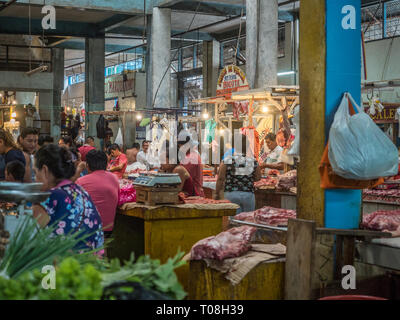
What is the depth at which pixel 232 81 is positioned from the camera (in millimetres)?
12625

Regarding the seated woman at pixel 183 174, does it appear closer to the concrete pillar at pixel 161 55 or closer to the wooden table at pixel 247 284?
the wooden table at pixel 247 284

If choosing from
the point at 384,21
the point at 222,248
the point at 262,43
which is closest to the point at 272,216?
the point at 222,248

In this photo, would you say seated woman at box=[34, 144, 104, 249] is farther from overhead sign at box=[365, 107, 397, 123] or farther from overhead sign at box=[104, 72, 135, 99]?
overhead sign at box=[104, 72, 135, 99]

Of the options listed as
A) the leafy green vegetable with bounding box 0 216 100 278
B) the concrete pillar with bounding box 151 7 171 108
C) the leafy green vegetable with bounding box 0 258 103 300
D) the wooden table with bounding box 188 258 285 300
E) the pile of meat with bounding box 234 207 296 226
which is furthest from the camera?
the concrete pillar with bounding box 151 7 171 108

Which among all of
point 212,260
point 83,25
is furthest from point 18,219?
point 83,25

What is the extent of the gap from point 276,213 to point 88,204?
2.34 meters

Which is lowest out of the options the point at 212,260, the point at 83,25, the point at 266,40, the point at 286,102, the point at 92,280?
the point at 212,260

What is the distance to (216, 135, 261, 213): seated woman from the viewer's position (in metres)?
7.86

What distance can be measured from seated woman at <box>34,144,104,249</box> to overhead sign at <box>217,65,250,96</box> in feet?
28.4

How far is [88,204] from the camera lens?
3.95m

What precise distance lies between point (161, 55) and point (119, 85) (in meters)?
10.6

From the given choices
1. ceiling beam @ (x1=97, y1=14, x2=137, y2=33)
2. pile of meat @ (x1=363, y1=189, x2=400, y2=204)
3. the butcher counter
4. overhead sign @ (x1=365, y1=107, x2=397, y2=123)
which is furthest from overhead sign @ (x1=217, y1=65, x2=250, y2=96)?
ceiling beam @ (x1=97, y1=14, x2=137, y2=33)

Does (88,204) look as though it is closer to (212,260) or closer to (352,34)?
(212,260)
